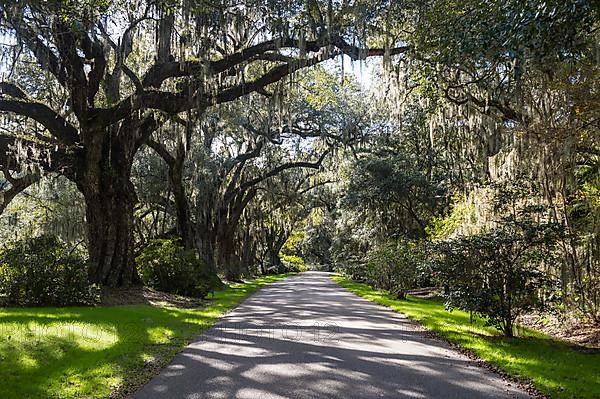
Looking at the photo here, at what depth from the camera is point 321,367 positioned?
21.4 ft

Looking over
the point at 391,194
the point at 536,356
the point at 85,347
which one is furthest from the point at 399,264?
the point at 85,347

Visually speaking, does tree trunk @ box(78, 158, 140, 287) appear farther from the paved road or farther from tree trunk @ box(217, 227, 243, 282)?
tree trunk @ box(217, 227, 243, 282)

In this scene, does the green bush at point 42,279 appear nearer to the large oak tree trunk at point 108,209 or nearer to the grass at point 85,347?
the grass at point 85,347

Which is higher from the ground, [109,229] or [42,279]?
[109,229]

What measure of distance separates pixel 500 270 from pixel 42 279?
985 cm

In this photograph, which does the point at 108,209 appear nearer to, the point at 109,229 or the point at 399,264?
the point at 109,229

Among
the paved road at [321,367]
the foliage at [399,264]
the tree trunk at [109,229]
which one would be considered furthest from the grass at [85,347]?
the foliage at [399,264]

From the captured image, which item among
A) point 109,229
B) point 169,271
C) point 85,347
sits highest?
point 109,229

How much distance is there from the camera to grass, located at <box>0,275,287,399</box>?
18.0 feet

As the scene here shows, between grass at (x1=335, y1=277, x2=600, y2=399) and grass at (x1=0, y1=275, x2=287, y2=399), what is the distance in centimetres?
432

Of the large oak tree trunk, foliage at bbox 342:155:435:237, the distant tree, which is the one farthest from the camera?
foliage at bbox 342:155:435:237

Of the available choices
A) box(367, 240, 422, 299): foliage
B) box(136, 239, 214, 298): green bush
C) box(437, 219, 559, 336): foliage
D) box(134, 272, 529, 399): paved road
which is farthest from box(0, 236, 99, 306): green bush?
box(367, 240, 422, 299): foliage

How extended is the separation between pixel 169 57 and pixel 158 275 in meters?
7.06

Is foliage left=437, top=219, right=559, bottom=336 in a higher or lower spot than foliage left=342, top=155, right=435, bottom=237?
lower
